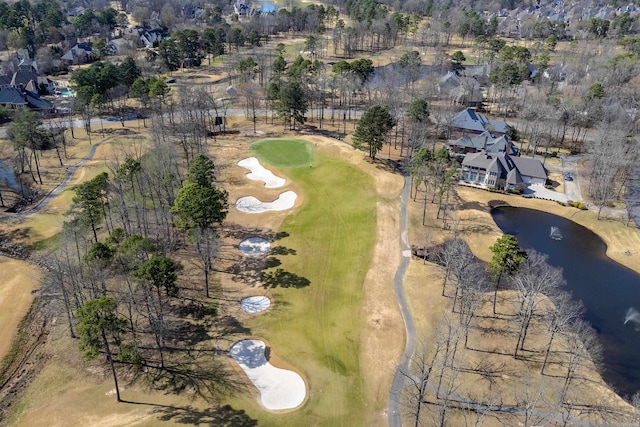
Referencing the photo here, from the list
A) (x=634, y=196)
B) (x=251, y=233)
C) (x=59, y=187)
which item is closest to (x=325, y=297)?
(x=251, y=233)

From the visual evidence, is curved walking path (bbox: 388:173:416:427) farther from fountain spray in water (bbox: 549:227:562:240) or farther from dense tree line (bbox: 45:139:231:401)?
fountain spray in water (bbox: 549:227:562:240)

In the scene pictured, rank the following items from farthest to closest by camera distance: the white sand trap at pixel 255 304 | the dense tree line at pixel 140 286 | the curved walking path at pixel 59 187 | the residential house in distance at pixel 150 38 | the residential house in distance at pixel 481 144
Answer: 1. the residential house in distance at pixel 150 38
2. the residential house in distance at pixel 481 144
3. the curved walking path at pixel 59 187
4. the white sand trap at pixel 255 304
5. the dense tree line at pixel 140 286

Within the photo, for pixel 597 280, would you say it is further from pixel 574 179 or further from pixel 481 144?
pixel 481 144

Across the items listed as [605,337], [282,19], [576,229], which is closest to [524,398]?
[605,337]

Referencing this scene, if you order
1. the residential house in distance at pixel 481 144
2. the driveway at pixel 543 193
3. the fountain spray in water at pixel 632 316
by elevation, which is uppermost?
the residential house in distance at pixel 481 144

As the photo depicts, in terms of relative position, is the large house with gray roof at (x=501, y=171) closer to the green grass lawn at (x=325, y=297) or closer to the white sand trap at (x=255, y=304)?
the green grass lawn at (x=325, y=297)


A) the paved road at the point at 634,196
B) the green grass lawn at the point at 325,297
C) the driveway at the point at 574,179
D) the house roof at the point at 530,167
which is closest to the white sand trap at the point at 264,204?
the green grass lawn at the point at 325,297

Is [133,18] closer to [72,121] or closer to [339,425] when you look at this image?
[72,121]
